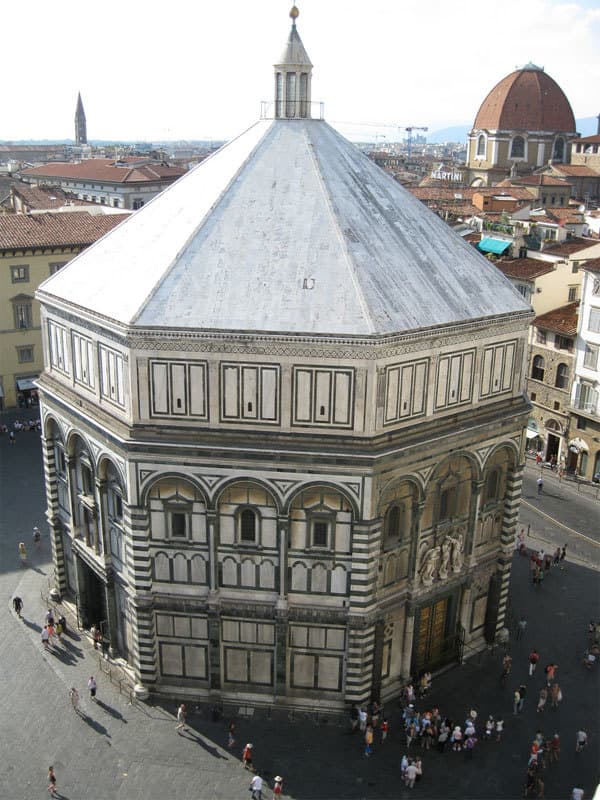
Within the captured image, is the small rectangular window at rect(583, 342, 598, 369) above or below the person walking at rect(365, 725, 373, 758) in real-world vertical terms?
above

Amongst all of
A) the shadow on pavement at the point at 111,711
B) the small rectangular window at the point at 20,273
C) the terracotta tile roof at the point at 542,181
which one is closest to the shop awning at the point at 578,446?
the shadow on pavement at the point at 111,711

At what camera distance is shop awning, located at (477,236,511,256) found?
187ft

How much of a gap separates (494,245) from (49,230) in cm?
3092

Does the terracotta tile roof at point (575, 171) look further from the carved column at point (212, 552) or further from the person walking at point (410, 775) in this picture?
the person walking at point (410, 775)

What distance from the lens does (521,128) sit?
115 meters

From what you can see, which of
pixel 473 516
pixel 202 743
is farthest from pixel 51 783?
pixel 473 516

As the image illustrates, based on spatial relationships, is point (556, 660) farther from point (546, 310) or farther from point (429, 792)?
point (546, 310)

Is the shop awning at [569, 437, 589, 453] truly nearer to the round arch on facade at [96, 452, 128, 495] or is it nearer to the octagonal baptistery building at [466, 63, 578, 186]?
the round arch on facade at [96, 452, 128, 495]

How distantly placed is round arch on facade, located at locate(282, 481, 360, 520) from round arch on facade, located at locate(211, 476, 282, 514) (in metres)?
0.33

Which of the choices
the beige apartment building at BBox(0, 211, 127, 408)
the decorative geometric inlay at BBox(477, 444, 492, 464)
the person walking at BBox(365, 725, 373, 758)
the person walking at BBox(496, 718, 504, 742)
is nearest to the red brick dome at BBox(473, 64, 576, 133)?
the beige apartment building at BBox(0, 211, 127, 408)

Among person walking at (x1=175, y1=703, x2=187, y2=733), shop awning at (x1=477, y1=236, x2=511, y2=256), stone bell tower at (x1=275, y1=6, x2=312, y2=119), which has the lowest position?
person walking at (x1=175, y1=703, x2=187, y2=733)

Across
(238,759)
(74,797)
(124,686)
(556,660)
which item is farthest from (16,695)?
(556,660)

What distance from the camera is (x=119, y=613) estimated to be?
99.2 feet

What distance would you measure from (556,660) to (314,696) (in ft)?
33.1
